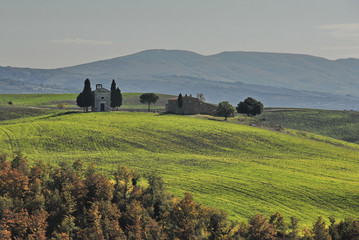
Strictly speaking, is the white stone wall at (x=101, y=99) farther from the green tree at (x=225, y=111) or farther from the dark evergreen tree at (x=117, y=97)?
the green tree at (x=225, y=111)

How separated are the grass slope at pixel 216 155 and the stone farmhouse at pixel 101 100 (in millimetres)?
7886

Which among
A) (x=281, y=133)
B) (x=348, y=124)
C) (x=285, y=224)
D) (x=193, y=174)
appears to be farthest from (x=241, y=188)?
(x=348, y=124)

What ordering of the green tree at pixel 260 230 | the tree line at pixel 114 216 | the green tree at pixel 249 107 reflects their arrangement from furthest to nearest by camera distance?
the green tree at pixel 249 107 < the green tree at pixel 260 230 < the tree line at pixel 114 216

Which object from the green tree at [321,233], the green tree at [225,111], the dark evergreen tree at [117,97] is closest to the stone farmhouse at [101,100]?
the dark evergreen tree at [117,97]

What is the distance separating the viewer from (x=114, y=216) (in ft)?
188

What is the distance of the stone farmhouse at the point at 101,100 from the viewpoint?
14800 centimetres

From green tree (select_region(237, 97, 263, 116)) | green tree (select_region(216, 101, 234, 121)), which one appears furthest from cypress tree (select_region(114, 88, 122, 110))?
green tree (select_region(237, 97, 263, 116))

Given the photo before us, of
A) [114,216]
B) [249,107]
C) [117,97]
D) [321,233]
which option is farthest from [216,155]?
[249,107]

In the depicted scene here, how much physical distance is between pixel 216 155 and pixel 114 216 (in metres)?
49.7

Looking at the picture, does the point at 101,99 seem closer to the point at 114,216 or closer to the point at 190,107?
the point at 190,107

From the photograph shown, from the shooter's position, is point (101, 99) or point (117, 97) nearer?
point (101, 99)

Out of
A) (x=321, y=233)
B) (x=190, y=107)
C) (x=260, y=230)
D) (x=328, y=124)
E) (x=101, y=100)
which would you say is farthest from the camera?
(x=328, y=124)

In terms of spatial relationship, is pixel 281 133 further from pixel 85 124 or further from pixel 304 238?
pixel 304 238

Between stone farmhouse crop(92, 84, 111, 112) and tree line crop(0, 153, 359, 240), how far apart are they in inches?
3263
